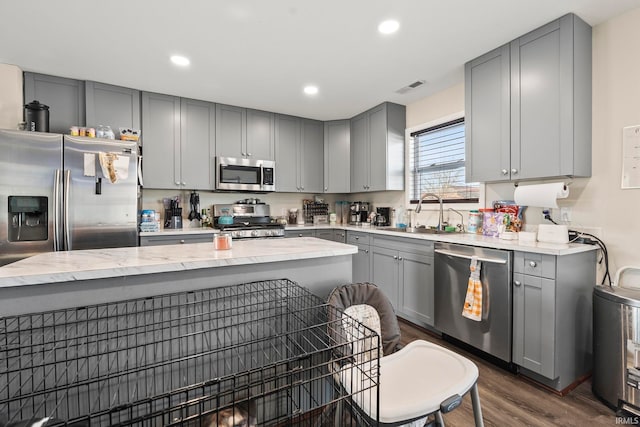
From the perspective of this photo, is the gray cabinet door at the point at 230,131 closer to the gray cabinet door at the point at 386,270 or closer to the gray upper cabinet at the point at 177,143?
the gray upper cabinet at the point at 177,143

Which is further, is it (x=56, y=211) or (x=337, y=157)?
(x=337, y=157)

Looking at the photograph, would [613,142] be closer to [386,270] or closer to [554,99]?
[554,99]

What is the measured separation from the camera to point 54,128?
2986 millimetres

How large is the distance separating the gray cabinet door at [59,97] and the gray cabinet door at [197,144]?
0.97 m

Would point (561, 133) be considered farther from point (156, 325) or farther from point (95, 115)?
point (95, 115)

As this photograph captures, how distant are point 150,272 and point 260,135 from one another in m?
A: 3.08

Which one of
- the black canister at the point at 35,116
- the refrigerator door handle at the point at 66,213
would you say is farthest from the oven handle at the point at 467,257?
the black canister at the point at 35,116

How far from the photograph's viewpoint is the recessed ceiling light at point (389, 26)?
7.05ft

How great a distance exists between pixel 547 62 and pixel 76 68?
4044mm

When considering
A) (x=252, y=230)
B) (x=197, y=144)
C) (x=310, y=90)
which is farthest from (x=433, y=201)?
(x=197, y=144)

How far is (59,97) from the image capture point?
301 centimetres

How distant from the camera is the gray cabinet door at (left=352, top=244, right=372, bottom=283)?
138 inches

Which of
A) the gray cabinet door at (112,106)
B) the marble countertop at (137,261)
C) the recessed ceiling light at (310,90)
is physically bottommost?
the marble countertop at (137,261)

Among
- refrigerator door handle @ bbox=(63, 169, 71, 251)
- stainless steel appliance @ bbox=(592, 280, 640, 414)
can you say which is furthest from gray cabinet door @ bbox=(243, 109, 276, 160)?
stainless steel appliance @ bbox=(592, 280, 640, 414)
